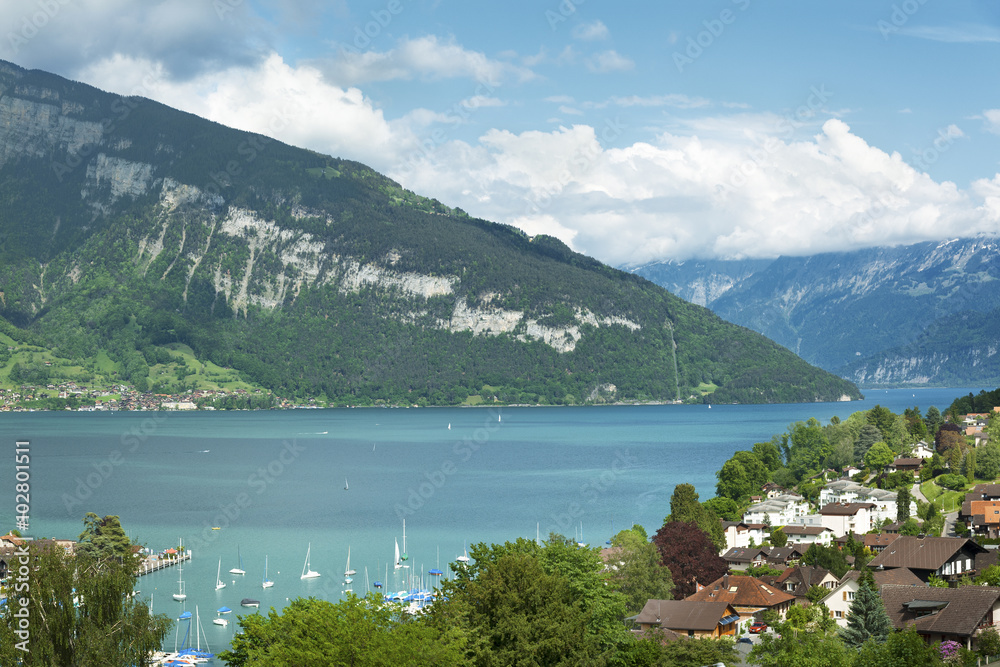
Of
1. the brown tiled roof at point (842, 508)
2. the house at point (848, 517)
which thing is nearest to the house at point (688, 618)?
the house at point (848, 517)

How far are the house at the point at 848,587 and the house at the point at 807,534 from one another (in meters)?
17.3

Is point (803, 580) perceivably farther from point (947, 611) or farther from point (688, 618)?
point (947, 611)

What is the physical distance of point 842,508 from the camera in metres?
69.7

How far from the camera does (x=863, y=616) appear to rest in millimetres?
37719

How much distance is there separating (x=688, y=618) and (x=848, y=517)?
30666 mm

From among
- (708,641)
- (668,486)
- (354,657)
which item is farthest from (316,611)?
(668,486)

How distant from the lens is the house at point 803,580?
163ft

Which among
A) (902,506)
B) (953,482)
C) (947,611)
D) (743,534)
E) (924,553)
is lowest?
(743,534)

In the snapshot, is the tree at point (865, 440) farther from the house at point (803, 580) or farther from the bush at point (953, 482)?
the house at point (803, 580)

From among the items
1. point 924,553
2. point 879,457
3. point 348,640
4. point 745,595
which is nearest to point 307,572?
point 745,595

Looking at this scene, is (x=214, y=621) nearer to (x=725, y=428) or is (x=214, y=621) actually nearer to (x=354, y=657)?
(x=354, y=657)

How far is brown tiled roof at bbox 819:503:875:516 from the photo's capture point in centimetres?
6850

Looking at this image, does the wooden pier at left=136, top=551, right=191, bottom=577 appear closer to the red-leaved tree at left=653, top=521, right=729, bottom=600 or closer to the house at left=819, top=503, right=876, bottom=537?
the red-leaved tree at left=653, top=521, right=729, bottom=600

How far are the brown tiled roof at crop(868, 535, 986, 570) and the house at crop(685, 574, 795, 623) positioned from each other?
710 cm
